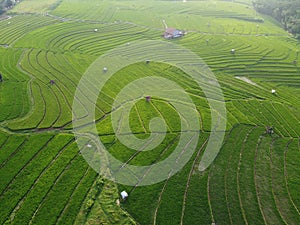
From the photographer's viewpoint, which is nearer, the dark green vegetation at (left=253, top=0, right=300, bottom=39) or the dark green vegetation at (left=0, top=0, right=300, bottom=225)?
the dark green vegetation at (left=0, top=0, right=300, bottom=225)

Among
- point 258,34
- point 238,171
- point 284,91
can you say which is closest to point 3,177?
point 238,171

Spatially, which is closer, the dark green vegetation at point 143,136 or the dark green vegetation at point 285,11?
the dark green vegetation at point 143,136

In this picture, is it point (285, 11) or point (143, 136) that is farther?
point (285, 11)

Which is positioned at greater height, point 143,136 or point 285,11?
point 285,11

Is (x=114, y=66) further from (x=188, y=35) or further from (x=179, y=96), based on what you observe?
(x=188, y=35)
